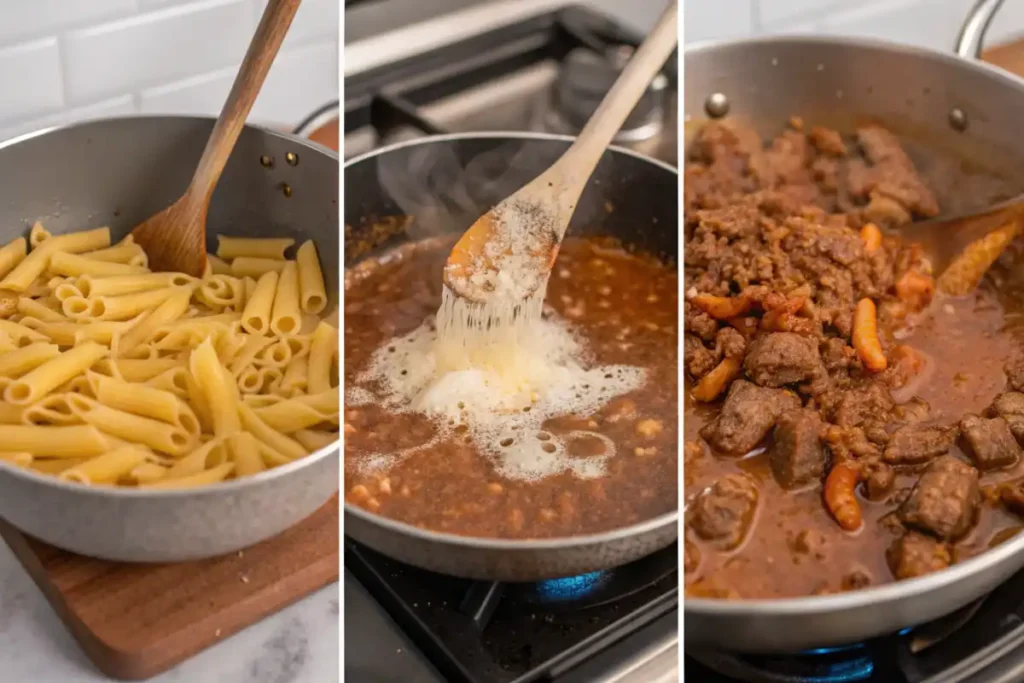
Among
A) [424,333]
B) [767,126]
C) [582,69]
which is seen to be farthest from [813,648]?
[767,126]

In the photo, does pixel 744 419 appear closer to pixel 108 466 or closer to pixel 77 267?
pixel 108 466

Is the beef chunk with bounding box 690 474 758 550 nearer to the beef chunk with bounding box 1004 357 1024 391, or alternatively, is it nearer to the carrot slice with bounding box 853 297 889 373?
the carrot slice with bounding box 853 297 889 373

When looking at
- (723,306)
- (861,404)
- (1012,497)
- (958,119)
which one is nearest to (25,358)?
(723,306)

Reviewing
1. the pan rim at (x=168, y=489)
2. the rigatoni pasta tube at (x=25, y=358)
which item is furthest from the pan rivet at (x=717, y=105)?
the rigatoni pasta tube at (x=25, y=358)

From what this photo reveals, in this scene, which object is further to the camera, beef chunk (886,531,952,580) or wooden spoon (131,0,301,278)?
wooden spoon (131,0,301,278)

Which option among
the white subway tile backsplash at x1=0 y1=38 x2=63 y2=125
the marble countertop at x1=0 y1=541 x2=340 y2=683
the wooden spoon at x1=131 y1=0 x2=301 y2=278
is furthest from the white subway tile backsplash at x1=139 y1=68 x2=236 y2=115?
the marble countertop at x1=0 y1=541 x2=340 y2=683

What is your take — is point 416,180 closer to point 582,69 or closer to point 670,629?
point 582,69
